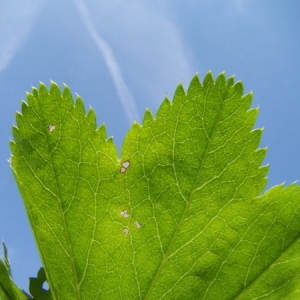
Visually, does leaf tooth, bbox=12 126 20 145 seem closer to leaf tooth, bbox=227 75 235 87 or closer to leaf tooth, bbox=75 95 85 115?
leaf tooth, bbox=75 95 85 115

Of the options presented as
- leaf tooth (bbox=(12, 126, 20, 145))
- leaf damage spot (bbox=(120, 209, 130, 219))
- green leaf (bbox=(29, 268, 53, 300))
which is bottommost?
green leaf (bbox=(29, 268, 53, 300))

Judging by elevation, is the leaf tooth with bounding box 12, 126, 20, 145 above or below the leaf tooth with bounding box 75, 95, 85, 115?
below

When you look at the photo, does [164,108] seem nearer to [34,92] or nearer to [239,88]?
[239,88]

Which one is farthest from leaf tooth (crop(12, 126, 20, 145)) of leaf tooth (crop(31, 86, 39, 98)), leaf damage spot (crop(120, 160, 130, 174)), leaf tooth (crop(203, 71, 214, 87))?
leaf tooth (crop(203, 71, 214, 87))

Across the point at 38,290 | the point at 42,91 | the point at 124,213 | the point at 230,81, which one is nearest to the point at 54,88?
the point at 42,91

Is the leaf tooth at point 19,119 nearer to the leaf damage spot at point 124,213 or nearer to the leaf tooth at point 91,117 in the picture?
the leaf tooth at point 91,117

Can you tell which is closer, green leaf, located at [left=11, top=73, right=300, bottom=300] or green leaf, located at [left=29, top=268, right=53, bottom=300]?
green leaf, located at [left=11, top=73, right=300, bottom=300]
